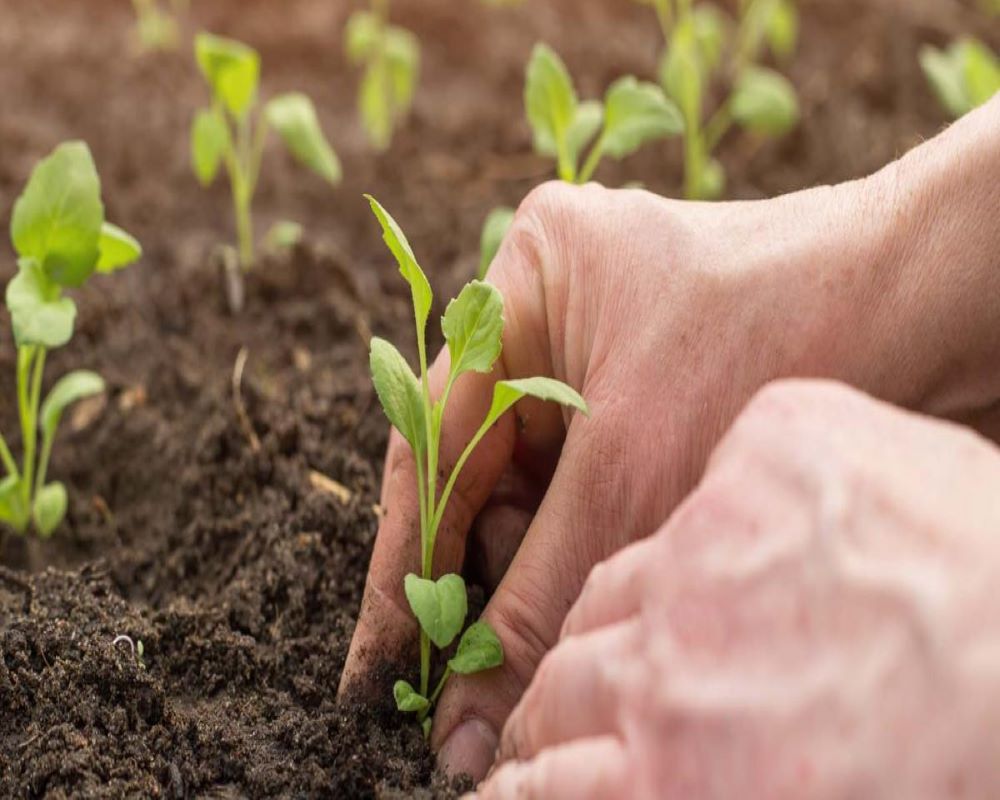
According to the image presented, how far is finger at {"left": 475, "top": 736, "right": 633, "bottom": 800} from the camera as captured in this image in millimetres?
900

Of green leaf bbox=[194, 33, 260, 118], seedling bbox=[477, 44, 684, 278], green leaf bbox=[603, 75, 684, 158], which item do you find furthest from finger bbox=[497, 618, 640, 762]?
green leaf bbox=[194, 33, 260, 118]

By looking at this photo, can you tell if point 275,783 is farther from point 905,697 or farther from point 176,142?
point 176,142

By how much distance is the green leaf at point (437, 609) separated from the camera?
4.14 ft

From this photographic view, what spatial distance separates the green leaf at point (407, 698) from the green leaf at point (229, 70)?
1.22 meters

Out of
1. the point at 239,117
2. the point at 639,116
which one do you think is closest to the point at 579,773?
the point at 639,116

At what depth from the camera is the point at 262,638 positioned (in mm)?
1514

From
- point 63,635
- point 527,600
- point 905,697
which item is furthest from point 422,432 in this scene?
point 905,697

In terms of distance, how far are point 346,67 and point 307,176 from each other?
2.28 ft

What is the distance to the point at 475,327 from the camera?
1289mm

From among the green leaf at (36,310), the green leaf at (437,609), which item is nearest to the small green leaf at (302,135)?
the green leaf at (36,310)

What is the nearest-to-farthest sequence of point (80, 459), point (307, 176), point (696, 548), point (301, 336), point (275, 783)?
1. point (696, 548)
2. point (275, 783)
3. point (80, 459)
4. point (301, 336)
5. point (307, 176)

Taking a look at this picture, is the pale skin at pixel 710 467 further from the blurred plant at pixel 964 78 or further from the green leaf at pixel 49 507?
the blurred plant at pixel 964 78

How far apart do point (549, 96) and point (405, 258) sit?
0.72m

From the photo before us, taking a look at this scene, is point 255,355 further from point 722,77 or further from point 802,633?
point 722,77
